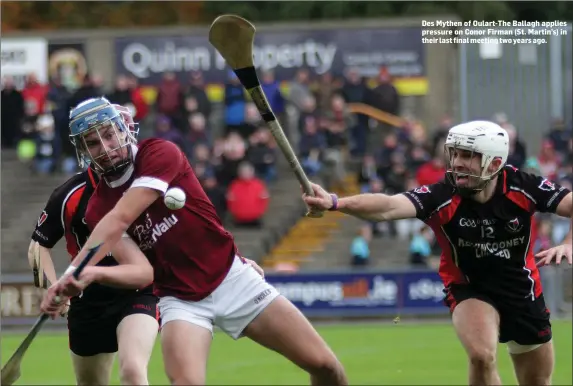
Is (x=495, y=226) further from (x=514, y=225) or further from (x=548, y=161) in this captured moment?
(x=548, y=161)

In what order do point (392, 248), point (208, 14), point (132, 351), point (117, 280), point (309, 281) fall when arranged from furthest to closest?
1. point (208, 14)
2. point (392, 248)
3. point (309, 281)
4. point (132, 351)
5. point (117, 280)

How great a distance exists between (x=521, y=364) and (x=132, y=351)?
2.57 metres

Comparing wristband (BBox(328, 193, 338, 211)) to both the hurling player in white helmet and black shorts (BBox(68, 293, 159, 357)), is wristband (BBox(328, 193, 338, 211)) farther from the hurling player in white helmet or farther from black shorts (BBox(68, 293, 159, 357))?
black shorts (BBox(68, 293, 159, 357))

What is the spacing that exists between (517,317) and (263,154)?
12.6 metres

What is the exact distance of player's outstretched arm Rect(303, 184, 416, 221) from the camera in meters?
6.75

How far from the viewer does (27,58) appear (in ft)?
75.2

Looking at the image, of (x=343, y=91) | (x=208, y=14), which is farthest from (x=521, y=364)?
(x=208, y=14)

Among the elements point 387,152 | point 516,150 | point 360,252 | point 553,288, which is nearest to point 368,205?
point 553,288

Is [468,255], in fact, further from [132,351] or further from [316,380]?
[132,351]

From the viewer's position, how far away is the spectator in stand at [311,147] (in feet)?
65.0

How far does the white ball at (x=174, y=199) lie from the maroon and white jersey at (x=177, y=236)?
0.18 ft

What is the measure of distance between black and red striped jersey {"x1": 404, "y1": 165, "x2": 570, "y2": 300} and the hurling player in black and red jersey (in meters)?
1.86

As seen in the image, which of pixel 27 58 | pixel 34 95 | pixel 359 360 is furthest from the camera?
pixel 27 58

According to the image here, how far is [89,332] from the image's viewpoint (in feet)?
25.8
